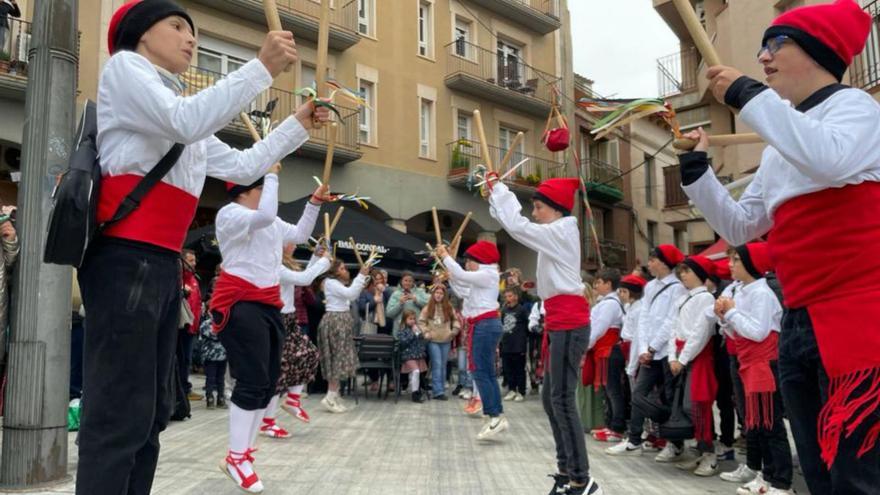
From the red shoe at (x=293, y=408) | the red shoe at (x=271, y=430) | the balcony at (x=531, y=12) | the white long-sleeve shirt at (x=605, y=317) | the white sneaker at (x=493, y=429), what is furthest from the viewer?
the balcony at (x=531, y=12)

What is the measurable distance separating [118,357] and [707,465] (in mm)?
5284

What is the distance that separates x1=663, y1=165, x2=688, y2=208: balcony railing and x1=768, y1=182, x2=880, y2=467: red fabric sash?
77.4 feet

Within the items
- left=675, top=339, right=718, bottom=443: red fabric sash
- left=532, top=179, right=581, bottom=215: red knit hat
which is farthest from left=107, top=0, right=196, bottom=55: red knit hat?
left=675, top=339, right=718, bottom=443: red fabric sash

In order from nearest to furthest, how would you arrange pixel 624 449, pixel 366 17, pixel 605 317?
pixel 624 449 < pixel 605 317 < pixel 366 17

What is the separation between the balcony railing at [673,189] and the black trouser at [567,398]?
21372 millimetres

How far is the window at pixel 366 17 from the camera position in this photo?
18.8 m

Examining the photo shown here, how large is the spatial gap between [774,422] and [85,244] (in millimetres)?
4875

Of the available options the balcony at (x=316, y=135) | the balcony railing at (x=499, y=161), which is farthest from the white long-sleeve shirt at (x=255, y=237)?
the balcony railing at (x=499, y=161)

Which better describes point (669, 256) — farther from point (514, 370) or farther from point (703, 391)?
point (514, 370)

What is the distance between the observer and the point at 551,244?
4977 millimetres

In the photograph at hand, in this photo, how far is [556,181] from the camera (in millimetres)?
5410

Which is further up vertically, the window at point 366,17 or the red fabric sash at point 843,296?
the window at point 366,17

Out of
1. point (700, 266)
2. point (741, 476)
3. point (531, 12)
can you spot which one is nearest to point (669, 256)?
point (700, 266)

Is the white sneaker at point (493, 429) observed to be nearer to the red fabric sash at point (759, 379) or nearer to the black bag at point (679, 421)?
the black bag at point (679, 421)
